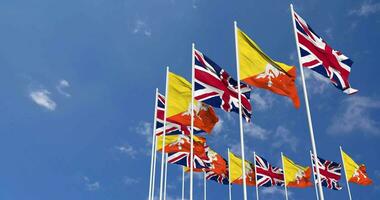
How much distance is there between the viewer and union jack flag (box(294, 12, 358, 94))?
15.9 m

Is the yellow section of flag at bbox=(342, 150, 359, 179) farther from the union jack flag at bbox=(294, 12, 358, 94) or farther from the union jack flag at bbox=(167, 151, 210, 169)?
the union jack flag at bbox=(294, 12, 358, 94)

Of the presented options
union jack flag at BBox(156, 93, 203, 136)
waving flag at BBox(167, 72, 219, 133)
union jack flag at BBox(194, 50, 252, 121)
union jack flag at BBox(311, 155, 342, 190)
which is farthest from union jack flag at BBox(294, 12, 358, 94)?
union jack flag at BBox(311, 155, 342, 190)

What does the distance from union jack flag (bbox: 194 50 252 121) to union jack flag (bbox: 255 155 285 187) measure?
1530cm

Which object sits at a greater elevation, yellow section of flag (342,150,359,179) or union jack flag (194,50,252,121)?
yellow section of flag (342,150,359,179)

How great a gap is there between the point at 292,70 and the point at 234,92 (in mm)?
3519

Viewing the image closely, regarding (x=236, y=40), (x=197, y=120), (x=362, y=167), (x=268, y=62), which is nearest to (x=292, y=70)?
(x=268, y=62)

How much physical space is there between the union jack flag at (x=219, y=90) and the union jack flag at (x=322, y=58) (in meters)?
4.09

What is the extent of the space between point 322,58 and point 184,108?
8286 millimetres

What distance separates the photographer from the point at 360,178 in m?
37.0

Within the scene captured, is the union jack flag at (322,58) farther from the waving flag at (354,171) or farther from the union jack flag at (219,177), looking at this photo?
the waving flag at (354,171)

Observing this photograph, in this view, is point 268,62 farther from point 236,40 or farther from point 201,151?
point 201,151

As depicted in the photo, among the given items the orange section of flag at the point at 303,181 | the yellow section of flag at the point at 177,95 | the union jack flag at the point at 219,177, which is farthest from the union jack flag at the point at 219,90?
the orange section of flag at the point at 303,181

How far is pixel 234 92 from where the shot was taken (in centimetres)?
1927

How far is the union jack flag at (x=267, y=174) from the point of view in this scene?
33531 mm
